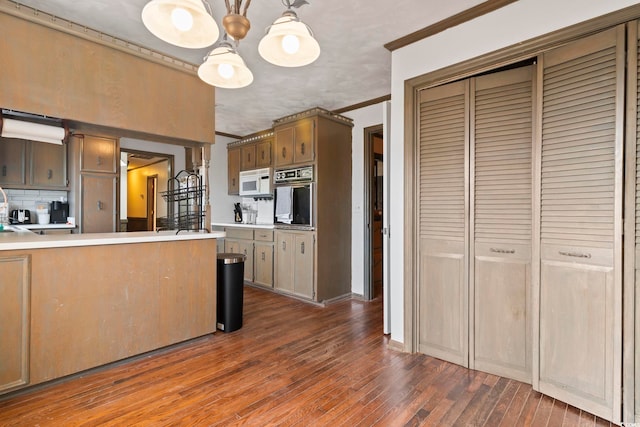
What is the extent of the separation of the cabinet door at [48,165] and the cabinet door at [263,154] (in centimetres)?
257

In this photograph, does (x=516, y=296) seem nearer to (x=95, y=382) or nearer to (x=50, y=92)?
(x=95, y=382)

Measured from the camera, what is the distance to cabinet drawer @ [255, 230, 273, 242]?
14.8ft

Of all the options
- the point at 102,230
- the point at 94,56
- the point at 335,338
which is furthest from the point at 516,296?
the point at 102,230

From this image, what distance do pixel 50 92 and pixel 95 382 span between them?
1.96m

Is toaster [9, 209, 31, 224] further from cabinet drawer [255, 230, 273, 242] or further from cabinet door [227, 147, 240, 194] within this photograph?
cabinet drawer [255, 230, 273, 242]

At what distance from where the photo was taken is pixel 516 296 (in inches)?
85.4

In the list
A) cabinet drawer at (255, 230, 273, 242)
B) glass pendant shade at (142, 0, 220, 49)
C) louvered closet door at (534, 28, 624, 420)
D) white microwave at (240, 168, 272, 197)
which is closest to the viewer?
glass pendant shade at (142, 0, 220, 49)

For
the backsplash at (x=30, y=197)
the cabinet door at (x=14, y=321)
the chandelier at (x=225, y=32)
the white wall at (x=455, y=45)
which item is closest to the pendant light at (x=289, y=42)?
the chandelier at (x=225, y=32)

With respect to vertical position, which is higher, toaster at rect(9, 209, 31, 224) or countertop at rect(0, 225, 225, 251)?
toaster at rect(9, 209, 31, 224)

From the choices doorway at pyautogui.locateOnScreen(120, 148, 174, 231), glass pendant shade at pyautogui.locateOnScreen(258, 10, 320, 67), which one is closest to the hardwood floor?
glass pendant shade at pyautogui.locateOnScreen(258, 10, 320, 67)

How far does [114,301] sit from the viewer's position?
7.50 feet

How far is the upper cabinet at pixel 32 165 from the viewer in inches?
152

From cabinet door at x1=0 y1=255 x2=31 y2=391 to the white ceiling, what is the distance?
70.6 inches

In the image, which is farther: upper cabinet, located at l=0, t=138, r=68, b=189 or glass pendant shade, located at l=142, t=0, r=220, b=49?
upper cabinet, located at l=0, t=138, r=68, b=189
